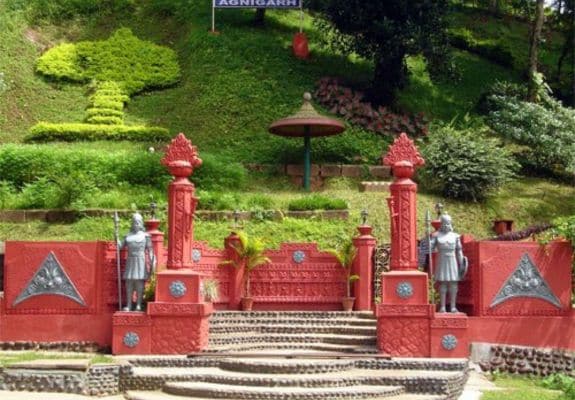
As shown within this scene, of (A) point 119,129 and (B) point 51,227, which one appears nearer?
(B) point 51,227

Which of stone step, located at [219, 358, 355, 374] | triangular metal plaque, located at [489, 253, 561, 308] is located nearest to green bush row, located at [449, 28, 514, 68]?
triangular metal plaque, located at [489, 253, 561, 308]

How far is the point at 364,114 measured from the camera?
24766 millimetres

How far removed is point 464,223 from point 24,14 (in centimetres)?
2009

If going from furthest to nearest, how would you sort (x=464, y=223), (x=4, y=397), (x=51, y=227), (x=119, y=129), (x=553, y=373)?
(x=119, y=129) → (x=464, y=223) → (x=51, y=227) → (x=553, y=373) → (x=4, y=397)

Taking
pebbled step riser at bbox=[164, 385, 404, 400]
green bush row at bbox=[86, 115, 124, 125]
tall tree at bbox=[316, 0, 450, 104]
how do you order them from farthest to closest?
green bush row at bbox=[86, 115, 124, 125]
tall tree at bbox=[316, 0, 450, 104]
pebbled step riser at bbox=[164, 385, 404, 400]

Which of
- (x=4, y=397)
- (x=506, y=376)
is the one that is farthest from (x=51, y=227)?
(x=506, y=376)

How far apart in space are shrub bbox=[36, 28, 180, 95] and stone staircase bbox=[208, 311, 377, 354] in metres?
15.9

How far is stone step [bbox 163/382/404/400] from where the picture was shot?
962cm

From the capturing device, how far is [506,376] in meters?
12.3

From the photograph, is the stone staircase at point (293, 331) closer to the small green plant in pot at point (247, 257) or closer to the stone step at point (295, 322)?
→ the stone step at point (295, 322)

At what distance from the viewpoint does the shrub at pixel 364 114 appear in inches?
969

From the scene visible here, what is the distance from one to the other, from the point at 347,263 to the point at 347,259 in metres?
0.08

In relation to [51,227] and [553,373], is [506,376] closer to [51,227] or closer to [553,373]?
[553,373]

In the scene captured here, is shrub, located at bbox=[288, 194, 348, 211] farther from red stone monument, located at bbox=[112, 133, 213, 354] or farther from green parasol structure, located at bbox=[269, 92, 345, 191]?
red stone monument, located at bbox=[112, 133, 213, 354]
